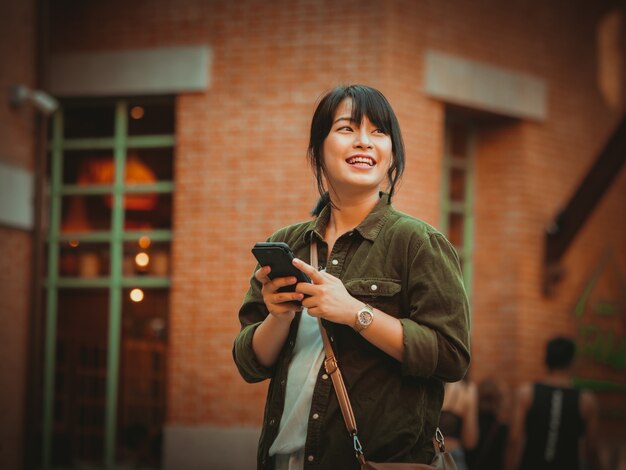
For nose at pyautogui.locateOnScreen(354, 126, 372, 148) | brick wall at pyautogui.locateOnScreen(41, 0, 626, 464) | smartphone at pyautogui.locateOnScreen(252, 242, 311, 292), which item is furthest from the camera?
brick wall at pyautogui.locateOnScreen(41, 0, 626, 464)

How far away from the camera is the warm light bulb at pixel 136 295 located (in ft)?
38.1

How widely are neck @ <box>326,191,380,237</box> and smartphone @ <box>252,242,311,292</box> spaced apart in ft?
1.22

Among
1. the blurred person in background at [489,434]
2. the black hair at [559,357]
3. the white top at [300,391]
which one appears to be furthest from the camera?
the blurred person in background at [489,434]

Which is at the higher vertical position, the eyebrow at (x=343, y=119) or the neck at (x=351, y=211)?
the eyebrow at (x=343, y=119)

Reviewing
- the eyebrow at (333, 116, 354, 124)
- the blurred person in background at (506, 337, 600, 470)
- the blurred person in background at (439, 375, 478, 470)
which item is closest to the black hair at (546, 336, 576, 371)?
the blurred person in background at (506, 337, 600, 470)

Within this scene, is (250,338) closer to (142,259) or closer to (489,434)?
(489,434)

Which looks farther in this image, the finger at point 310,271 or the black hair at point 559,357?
the black hair at point 559,357

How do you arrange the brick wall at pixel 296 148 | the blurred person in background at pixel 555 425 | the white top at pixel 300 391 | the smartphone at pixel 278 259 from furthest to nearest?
1. the brick wall at pixel 296 148
2. the blurred person in background at pixel 555 425
3. the white top at pixel 300 391
4. the smartphone at pixel 278 259

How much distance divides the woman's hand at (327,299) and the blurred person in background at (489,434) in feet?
21.5

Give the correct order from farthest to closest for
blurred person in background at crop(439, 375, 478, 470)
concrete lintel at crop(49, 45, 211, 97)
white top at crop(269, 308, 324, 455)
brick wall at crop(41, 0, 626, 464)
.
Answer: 1. concrete lintel at crop(49, 45, 211, 97)
2. brick wall at crop(41, 0, 626, 464)
3. blurred person in background at crop(439, 375, 478, 470)
4. white top at crop(269, 308, 324, 455)

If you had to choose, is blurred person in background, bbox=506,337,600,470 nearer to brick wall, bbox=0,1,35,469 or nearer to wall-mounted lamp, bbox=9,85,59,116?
brick wall, bbox=0,1,35,469

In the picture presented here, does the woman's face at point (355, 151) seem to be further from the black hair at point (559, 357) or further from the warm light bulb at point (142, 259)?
the warm light bulb at point (142, 259)

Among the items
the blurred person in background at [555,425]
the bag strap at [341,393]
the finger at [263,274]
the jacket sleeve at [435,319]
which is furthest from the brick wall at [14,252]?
the jacket sleeve at [435,319]

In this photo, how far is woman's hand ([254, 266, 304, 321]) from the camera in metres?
3.09
